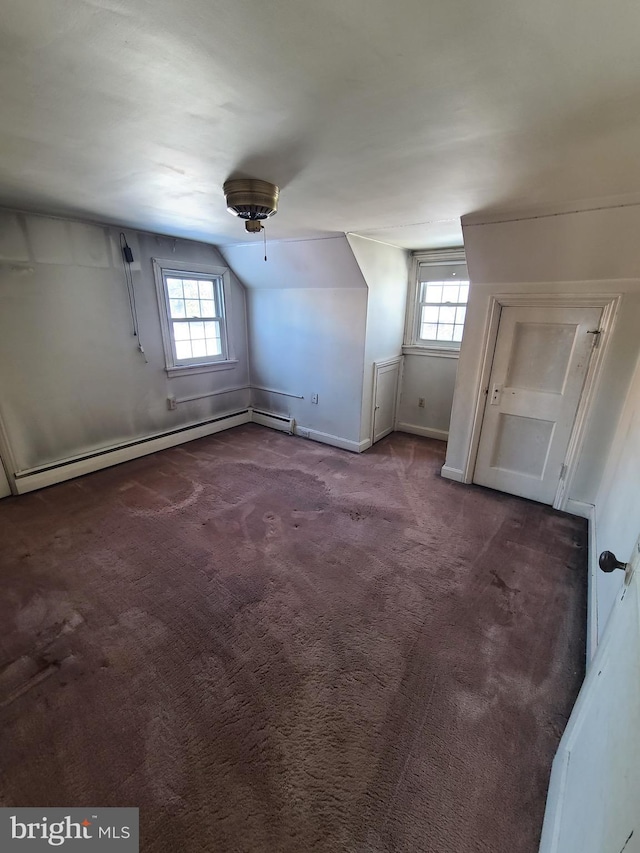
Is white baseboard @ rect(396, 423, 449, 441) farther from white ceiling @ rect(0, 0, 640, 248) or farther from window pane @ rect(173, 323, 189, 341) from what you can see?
window pane @ rect(173, 323, 189, 341)

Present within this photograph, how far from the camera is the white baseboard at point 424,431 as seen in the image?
14.1 ft

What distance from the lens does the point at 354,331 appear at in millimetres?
3689

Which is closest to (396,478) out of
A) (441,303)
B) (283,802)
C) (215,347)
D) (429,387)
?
(429,387)

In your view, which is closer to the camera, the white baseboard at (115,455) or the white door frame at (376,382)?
the white baseboard at (115,455)

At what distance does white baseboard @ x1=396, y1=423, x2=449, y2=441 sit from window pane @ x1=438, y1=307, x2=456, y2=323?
129cm

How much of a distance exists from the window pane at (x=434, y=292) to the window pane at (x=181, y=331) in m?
2.86

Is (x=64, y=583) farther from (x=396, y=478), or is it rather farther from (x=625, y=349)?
(x=625, y=349)

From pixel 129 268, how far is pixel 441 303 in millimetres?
3325

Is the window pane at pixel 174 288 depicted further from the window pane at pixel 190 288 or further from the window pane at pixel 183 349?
the window pane at pixel 183 349

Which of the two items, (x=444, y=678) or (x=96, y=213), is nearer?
(x=444, y=678)

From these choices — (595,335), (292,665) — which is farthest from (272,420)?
(595,335)

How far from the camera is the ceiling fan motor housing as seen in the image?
178 cm

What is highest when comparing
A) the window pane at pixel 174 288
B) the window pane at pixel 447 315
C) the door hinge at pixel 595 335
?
the window pane at pixel 174 288

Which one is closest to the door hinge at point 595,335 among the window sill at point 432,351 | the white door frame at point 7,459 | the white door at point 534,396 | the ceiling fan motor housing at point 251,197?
the white door at point 534,396
